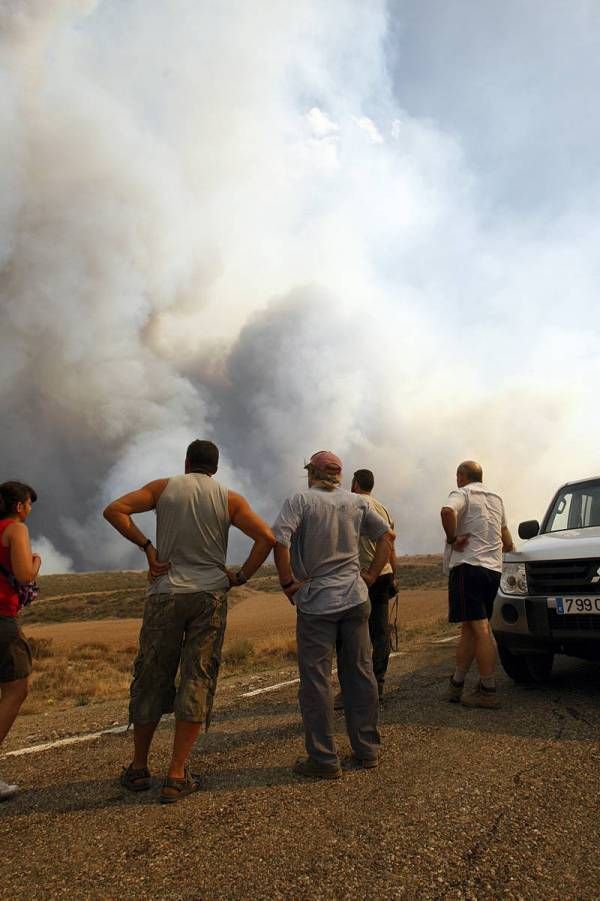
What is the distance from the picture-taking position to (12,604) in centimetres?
405

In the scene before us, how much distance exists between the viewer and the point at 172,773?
380 centimetres

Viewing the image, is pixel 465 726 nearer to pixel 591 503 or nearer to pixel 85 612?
pixel 591 503

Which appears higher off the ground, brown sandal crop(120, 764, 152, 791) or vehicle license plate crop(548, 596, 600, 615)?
vehicle license plate crop(548, 596, 600, 615)

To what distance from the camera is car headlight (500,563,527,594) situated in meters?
6.11

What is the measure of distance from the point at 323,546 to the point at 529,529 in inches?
148

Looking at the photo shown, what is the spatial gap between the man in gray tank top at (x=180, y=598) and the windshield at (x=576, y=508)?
440 centimetres

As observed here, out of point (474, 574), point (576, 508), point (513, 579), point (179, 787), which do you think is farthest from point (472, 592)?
point (179, 787)

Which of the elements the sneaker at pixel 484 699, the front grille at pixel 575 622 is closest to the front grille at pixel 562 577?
the front grille at pixel 575 622

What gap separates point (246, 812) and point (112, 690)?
8135 millimetres

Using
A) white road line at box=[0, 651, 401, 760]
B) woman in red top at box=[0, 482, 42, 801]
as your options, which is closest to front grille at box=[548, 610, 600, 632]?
white road line at box=[0, 651, 401, 760]

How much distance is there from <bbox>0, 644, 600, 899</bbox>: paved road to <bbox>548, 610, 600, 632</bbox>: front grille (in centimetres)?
71

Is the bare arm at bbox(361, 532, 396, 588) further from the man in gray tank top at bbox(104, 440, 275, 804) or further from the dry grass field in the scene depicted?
the dry grass field

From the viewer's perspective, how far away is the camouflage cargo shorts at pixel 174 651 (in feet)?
13.1

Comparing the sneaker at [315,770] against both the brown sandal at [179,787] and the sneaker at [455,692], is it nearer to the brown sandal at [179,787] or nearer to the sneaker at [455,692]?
the brown sandal at [179,787]
